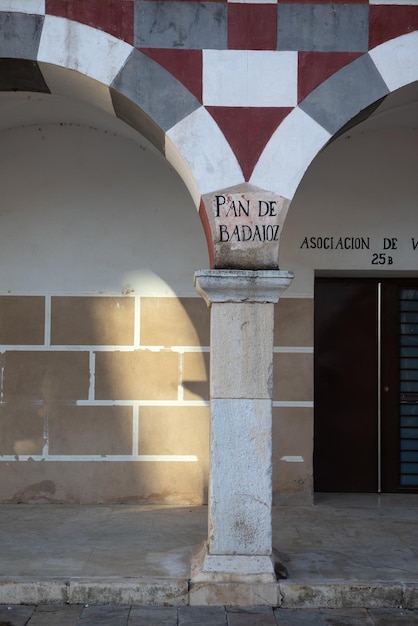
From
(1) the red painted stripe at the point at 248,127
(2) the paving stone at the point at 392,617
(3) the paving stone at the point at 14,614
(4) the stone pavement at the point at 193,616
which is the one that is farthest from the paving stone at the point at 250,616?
(1) the red painted stripe at the point at 248,127

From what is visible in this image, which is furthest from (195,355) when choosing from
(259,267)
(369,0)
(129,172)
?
(369,0)

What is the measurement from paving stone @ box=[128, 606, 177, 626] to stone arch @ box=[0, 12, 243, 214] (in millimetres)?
2405

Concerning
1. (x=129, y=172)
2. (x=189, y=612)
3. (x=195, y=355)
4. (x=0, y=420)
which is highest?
(x=129, y=172)

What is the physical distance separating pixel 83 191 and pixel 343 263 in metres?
2.27

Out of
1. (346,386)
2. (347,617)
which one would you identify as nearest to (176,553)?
(347,617)

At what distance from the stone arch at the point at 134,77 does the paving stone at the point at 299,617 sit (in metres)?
2.45

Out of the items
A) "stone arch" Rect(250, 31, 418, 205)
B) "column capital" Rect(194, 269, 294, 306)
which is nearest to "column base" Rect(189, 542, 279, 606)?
"column capital" Rect(194, 269, 294, 306)

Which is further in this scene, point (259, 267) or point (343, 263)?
point (343, 263)

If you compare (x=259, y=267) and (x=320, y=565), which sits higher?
(x=259, y=267)

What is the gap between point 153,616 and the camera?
4.69 m

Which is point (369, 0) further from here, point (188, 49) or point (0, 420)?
point (0, 420)

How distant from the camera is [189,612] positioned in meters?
4.77

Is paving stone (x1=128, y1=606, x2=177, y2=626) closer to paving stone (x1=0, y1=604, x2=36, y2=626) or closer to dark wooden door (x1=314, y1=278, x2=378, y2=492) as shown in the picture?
paving stone (x1=0, y1=604, x2=36, y2=626)

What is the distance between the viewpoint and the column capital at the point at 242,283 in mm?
4910
